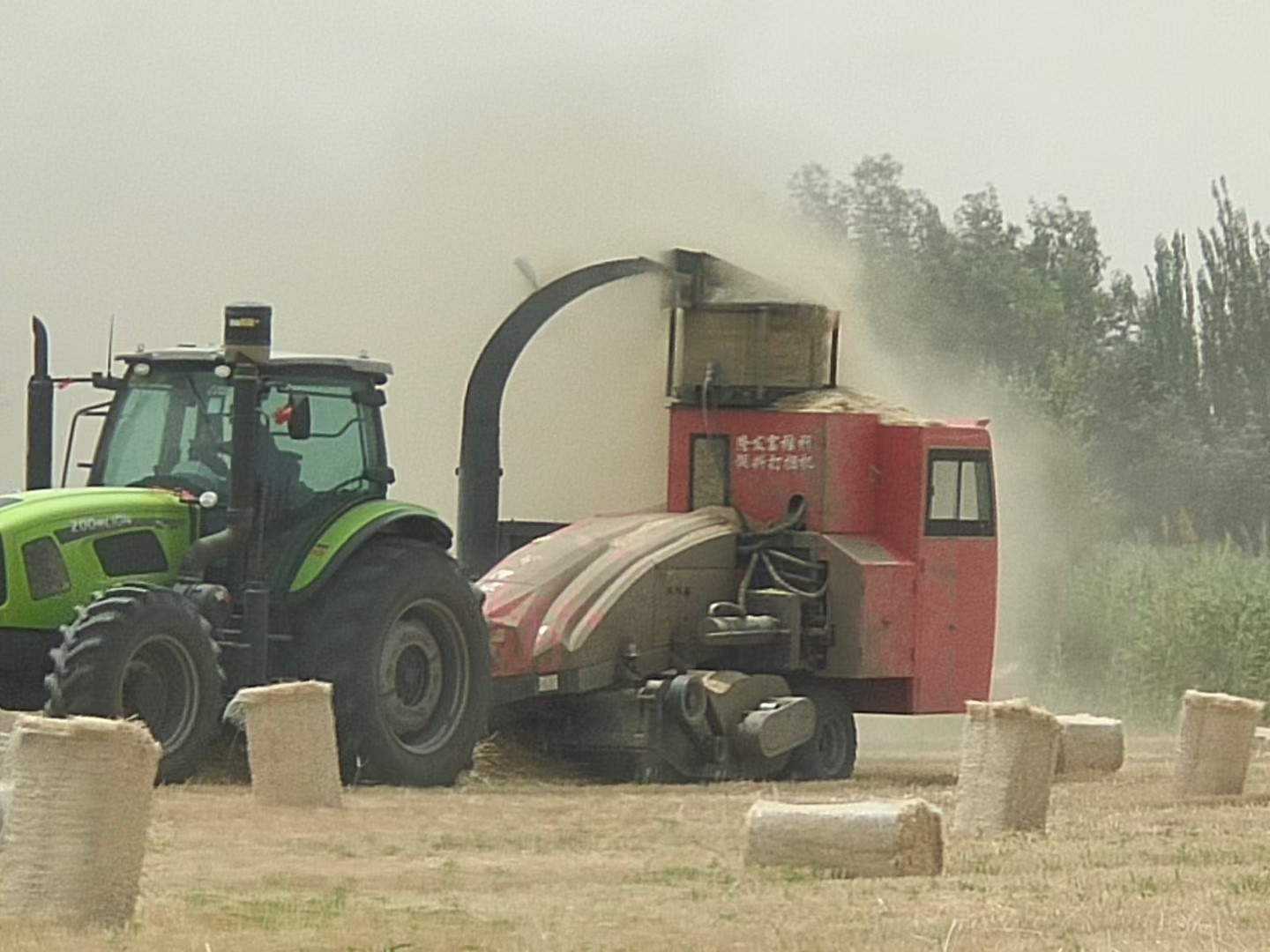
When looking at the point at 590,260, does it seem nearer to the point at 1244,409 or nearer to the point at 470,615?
the point at 470,615

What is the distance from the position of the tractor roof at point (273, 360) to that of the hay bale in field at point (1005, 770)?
14.5 feet

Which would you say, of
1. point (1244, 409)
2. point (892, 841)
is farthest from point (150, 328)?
point (1244, 409)

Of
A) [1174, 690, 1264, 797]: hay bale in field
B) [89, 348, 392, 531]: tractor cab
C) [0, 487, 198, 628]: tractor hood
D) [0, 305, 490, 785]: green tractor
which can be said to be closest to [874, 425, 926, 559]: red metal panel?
[1174, 690, 1264, 797]: hay bale in field

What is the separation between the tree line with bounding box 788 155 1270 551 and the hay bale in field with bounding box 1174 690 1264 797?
20089mm

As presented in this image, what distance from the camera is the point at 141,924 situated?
10180 millimetres

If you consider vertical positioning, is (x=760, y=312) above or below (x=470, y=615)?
above

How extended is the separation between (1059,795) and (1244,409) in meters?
31.3

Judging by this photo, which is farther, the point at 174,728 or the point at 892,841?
the point at 174,728

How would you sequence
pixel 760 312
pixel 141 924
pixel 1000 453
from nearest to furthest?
pixel 141 924
pixel 760 312
pixel 1000 453

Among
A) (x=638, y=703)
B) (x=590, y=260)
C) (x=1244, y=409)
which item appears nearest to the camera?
(x=638, y=703)

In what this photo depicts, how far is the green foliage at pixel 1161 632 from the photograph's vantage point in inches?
1122

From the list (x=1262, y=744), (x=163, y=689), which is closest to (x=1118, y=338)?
(x=1262, y=744)

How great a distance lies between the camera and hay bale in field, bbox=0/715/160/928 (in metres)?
10.1

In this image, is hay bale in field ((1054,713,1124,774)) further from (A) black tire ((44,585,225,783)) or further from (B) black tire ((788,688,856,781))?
(A) black tire ((44,585,225,783))
